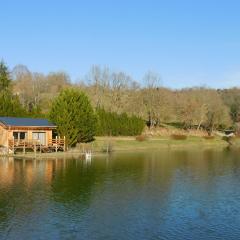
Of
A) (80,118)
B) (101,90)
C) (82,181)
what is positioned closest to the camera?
(82,181)

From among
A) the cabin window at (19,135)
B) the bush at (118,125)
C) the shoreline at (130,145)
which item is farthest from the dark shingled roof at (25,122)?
the bush at (118,125)

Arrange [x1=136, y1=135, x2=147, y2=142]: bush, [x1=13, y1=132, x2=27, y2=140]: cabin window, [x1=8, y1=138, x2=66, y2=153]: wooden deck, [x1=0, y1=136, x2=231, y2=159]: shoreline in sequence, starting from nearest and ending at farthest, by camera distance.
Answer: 1. [x1=8, y1=138, x2=66, y2=153]: wooden deck
2. [x1=0, y1=136, x2=231, y2=159]: shoreline
3. [x1=13, y1=132, x2=27, y2=140]: cabin window
4. [x1=136, y1=135, x2=147, y2=142]: bush

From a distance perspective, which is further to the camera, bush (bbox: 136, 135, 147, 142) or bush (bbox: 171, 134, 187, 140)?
bush (bbox: 171, 134, 187, 140)

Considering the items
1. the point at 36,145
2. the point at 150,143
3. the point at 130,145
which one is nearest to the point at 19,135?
the point at 36,145

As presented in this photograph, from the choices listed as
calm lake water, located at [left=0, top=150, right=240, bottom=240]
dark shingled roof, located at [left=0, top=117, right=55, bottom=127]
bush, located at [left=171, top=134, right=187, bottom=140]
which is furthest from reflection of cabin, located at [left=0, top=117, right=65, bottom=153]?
bush, located at [left=171, top=134, right=187, bottom=140]

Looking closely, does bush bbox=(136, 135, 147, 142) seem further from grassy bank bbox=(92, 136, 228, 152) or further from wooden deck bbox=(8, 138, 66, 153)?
wooden deck bbox=(8, 138, 66, 153)

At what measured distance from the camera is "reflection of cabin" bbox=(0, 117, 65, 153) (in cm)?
6250

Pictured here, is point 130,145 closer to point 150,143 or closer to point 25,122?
point 150,143

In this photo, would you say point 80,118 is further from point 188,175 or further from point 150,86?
point 150,86

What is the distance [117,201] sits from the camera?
3300cm

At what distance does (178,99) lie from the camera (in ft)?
376

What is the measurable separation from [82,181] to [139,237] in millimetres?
18754

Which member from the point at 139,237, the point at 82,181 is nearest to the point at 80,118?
the point at 82,181

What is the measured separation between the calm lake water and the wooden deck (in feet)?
22.4
